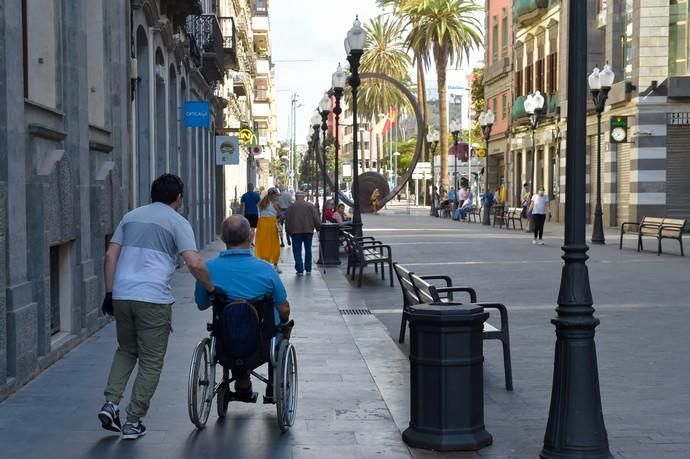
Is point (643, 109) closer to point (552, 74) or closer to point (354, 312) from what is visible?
point (552, 74)

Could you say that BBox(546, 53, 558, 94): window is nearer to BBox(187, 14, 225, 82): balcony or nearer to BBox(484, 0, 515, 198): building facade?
BBox(484, 0, 515, 198): building facade

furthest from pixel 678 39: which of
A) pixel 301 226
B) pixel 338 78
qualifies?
pixel 301 226

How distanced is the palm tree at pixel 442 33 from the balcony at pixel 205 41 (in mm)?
31443

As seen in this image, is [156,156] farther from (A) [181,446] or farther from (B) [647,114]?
(B) [647,114]

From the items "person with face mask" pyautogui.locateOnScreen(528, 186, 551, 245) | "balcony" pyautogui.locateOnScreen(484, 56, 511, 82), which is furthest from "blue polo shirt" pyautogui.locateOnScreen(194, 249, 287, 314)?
"balcony" pyautogui.locateOnScreen(484, 56, 511, 82)

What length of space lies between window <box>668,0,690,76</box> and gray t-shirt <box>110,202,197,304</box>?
3356 cm

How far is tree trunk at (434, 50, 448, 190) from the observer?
61.3 metres

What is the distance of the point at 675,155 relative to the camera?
38531 millimetres

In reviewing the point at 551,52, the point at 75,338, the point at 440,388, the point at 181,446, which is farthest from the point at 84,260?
the point at 551,52

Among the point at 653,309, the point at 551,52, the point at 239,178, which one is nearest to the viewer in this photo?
the point at 653,309

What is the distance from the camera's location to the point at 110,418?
7.22 m

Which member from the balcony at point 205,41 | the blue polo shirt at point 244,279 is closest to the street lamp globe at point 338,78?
the balcony at point 205,41

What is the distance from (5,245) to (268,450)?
3018 mm

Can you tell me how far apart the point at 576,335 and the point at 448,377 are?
87 centimetres
